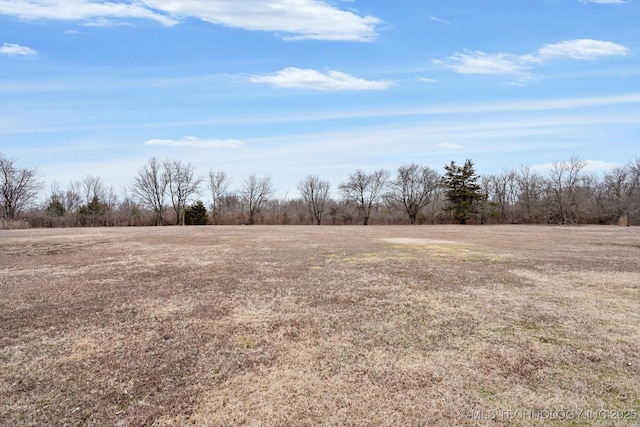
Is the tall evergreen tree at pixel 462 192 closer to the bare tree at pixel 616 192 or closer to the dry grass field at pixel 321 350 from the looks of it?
the bare tree at pixel 616 192

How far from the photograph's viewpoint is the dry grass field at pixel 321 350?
2.95 metres

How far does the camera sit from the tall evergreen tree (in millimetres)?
47656

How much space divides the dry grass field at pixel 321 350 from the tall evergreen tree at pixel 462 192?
4157 centimetres

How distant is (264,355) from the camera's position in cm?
398

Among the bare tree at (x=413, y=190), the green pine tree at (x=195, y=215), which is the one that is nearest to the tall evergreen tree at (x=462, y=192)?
the bare tree at (x=413, y=190)

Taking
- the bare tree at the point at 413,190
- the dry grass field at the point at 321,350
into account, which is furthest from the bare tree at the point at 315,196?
the dry grass field at the point at 321,350

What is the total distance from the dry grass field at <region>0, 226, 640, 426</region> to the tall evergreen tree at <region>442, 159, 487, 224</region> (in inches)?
1637

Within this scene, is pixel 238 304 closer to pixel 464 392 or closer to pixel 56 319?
pixel 56 319

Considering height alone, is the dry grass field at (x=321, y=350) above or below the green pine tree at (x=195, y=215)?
below

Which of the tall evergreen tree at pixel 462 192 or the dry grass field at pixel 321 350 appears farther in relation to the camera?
the tall evergreen tree at pixel 462 192

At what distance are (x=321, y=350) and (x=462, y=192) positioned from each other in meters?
48.1

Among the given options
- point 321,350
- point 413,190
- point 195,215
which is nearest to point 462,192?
point 413,190

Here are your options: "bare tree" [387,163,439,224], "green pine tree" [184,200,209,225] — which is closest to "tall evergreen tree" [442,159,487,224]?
"bare tree" [387,163,439,224]

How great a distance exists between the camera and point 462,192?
48.0 m
